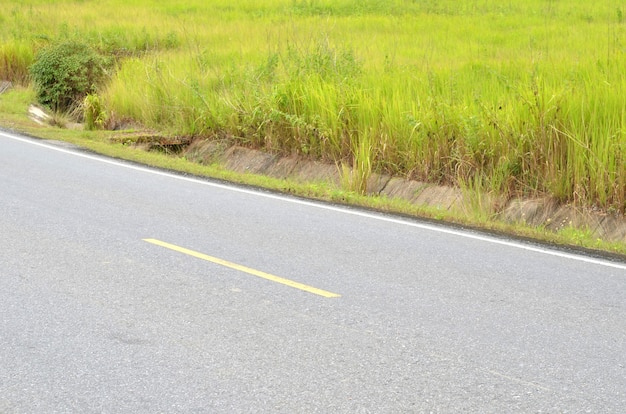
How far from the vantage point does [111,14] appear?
29.1 m

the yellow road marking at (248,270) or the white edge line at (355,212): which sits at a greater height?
the yellow road marking at (248,270)

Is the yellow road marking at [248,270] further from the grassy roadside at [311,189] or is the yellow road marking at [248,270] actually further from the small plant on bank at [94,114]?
the small plant on bank at [94,114]

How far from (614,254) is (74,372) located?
18.0 feet

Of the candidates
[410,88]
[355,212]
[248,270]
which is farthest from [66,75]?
[248,270]

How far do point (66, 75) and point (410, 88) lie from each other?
9402 millimetres

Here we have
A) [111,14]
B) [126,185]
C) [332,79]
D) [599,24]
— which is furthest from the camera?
[111,14]

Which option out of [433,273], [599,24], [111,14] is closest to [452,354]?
[433,273]

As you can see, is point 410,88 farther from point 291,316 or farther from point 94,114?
point 291,316

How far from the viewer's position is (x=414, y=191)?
38.8ft

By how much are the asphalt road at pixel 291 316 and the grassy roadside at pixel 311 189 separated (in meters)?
0.54

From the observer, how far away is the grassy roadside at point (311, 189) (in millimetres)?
9359

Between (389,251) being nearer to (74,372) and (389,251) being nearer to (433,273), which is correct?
(433,273)

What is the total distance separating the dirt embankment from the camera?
9852 millimetres

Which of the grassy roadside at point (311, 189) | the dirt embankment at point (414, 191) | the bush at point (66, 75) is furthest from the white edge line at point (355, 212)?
the bush at point (66, 75)
